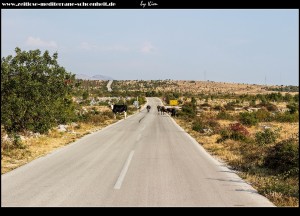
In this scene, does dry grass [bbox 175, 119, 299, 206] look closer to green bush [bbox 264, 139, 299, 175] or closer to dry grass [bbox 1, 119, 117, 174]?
green bush [bbox 264, 139, 299, 175]

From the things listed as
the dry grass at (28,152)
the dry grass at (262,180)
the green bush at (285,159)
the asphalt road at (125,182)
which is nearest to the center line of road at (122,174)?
the asphalt road at (125,182)

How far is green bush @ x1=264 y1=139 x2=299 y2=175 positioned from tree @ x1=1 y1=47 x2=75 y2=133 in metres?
9.53

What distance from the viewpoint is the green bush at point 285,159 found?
1173cm

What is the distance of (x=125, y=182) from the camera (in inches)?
383

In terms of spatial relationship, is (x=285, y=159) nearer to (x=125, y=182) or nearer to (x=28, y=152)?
(x=125, y=182)

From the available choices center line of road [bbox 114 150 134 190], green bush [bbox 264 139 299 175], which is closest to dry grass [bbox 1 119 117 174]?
center line of road [bbox 114 150 134 190]

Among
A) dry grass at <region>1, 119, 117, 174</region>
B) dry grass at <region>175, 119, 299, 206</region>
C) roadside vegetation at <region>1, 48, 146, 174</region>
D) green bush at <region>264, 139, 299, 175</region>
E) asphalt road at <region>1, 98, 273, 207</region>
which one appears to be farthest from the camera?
roadside vegetation at <region>1, 48, 146, 174</region>

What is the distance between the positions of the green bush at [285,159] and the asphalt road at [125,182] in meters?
1.58

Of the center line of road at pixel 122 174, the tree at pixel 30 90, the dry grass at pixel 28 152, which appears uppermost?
the tree at pixel 30 90

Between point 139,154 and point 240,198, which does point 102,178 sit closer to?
point 240,198

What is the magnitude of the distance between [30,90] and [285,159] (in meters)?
10.2

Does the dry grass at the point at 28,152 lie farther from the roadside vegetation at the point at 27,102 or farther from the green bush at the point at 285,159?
the green bush at the point at 285,159

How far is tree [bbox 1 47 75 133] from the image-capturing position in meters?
14.4

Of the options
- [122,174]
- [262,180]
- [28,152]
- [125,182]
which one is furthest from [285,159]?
[28,152]
